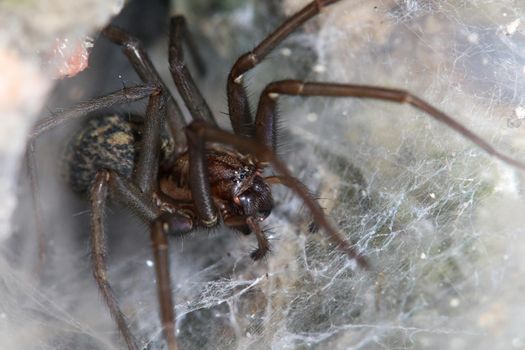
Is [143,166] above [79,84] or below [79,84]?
below

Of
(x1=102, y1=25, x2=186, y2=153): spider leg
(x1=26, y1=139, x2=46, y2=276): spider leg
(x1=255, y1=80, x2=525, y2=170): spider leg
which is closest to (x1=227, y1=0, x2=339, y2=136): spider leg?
(x1=255, y1=80, x2=525, y2=170): spider leg

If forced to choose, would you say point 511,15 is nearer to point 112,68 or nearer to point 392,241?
point 392,241

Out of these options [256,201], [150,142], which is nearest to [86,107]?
[150,142]

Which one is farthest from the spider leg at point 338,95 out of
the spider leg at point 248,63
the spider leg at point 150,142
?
the spider leg at point 150,142

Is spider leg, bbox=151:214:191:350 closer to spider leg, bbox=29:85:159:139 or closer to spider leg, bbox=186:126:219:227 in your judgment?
spider leg, bbox=186:126:219:227

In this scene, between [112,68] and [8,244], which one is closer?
[8,244]

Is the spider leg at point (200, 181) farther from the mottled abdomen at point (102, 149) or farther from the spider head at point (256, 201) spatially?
the mottled abdomen at point (102, 149)

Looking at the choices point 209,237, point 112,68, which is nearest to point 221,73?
point 112,68
